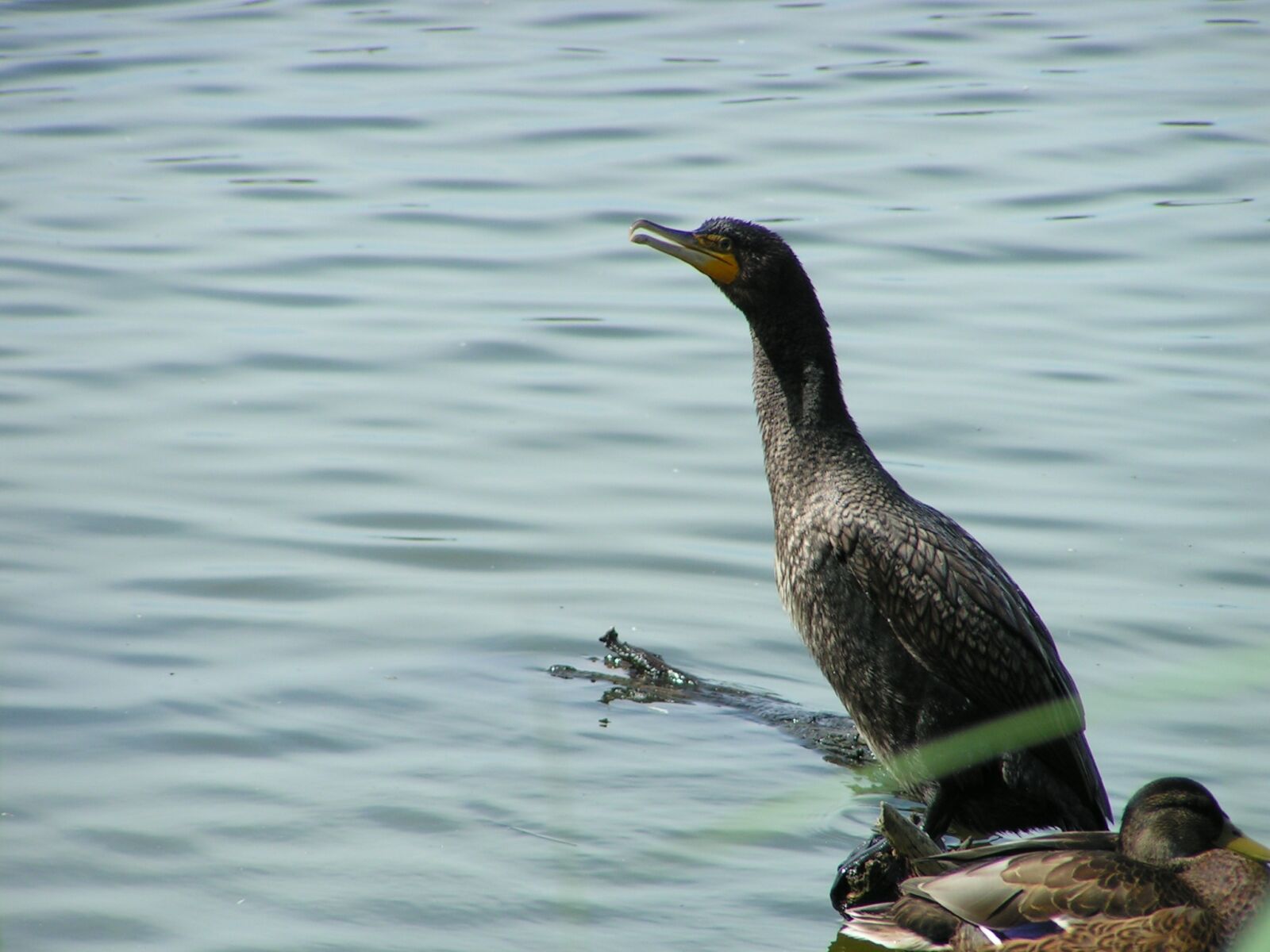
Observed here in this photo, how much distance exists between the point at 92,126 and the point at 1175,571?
9462 mm

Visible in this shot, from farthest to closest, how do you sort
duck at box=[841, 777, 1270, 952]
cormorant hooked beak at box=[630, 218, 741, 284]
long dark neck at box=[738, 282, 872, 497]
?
cormorant hooked beak at box=[630, 218, 741, 284] < long dark neck at box=[738, 282, 872, 497] < duck at box=[841, 777, 1270, 952]

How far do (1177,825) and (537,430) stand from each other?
4.79 meters

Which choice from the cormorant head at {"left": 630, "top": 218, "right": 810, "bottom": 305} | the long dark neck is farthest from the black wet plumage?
the cormorant head at {"left": 630, "top": 218, "right": 810, "bottom": 305}

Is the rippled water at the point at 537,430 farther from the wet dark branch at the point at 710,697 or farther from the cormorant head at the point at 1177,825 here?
the cormorant head at the point at 1177,825

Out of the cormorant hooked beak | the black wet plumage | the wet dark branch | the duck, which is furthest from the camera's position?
the wet dark branch

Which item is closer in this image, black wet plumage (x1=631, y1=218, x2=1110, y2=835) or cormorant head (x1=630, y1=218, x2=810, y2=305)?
black wet plumage (x1=631, y1=218, x2=1110, y2=835)

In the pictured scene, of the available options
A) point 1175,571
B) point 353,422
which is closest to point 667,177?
point 353,422

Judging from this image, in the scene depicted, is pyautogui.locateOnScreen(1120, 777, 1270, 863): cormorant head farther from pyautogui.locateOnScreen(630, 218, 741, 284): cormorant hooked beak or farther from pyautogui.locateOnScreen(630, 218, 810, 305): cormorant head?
pyautogui.locateOnScreen(630, 218, 741, 284): cormorant hooked beak

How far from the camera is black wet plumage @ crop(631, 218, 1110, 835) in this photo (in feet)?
17.0

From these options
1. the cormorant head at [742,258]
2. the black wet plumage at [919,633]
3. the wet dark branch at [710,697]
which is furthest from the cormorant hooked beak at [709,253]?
the wet dark branch at [710,697]

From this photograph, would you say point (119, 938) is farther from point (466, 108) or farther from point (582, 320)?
point (466, 108)

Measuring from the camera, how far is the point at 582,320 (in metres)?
10.3

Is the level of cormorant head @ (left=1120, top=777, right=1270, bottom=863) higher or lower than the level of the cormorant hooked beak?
lower

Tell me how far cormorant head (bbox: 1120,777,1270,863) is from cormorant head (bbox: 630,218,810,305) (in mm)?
2001
